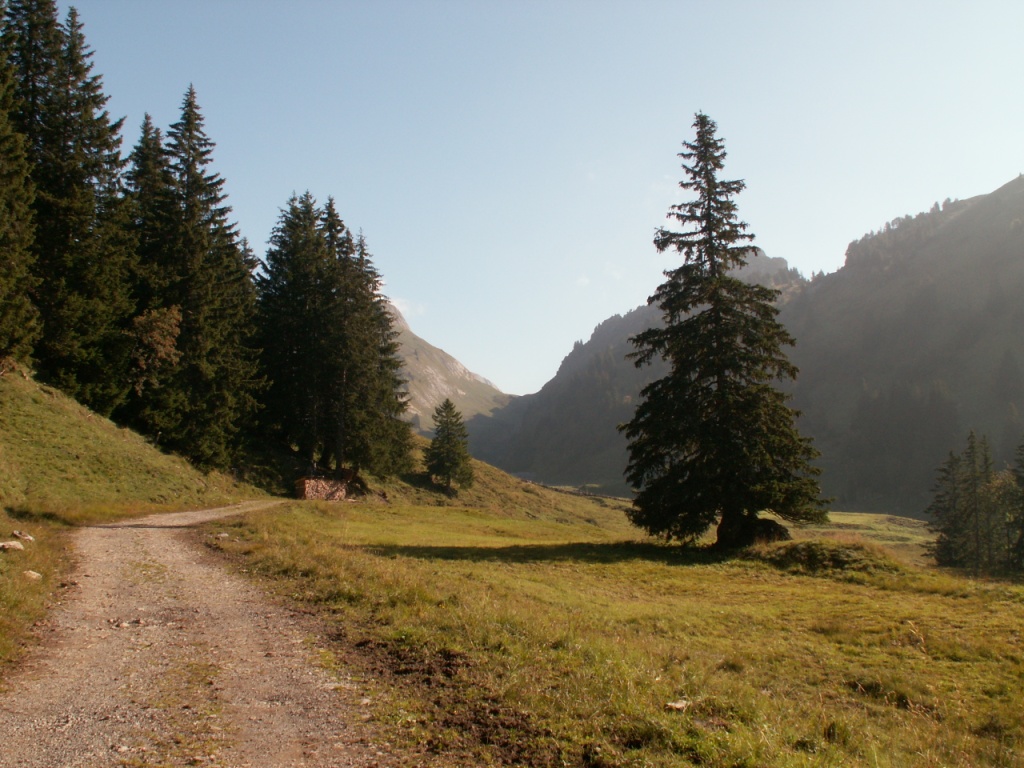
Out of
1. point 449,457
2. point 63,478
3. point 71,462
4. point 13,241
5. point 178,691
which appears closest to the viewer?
point 178,691

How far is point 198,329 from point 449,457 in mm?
31370

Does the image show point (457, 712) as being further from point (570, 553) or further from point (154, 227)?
point (154, 227)

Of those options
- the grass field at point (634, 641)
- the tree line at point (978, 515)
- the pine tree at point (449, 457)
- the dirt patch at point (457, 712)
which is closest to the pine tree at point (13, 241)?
the grass field at point (634, 641)

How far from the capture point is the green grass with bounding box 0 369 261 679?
47.9 ft

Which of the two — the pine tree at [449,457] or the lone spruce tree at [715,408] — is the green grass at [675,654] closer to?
the lone spruce tree at [715,408]

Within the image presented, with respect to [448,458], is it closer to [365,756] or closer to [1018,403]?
[365,756]

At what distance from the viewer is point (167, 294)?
1452 inches

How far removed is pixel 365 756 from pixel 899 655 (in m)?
10.0

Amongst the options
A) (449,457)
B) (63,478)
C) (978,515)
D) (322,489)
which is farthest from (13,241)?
(978,515)

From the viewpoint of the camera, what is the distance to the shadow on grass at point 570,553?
20734 mm

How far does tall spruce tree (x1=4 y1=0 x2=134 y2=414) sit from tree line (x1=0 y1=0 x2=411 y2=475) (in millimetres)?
78

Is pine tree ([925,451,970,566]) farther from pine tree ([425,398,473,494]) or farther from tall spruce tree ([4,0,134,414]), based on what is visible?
tall spruce tree ([4,0,134,414])

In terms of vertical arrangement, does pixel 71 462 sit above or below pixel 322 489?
above

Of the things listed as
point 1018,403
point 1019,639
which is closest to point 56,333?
point 1019,639
